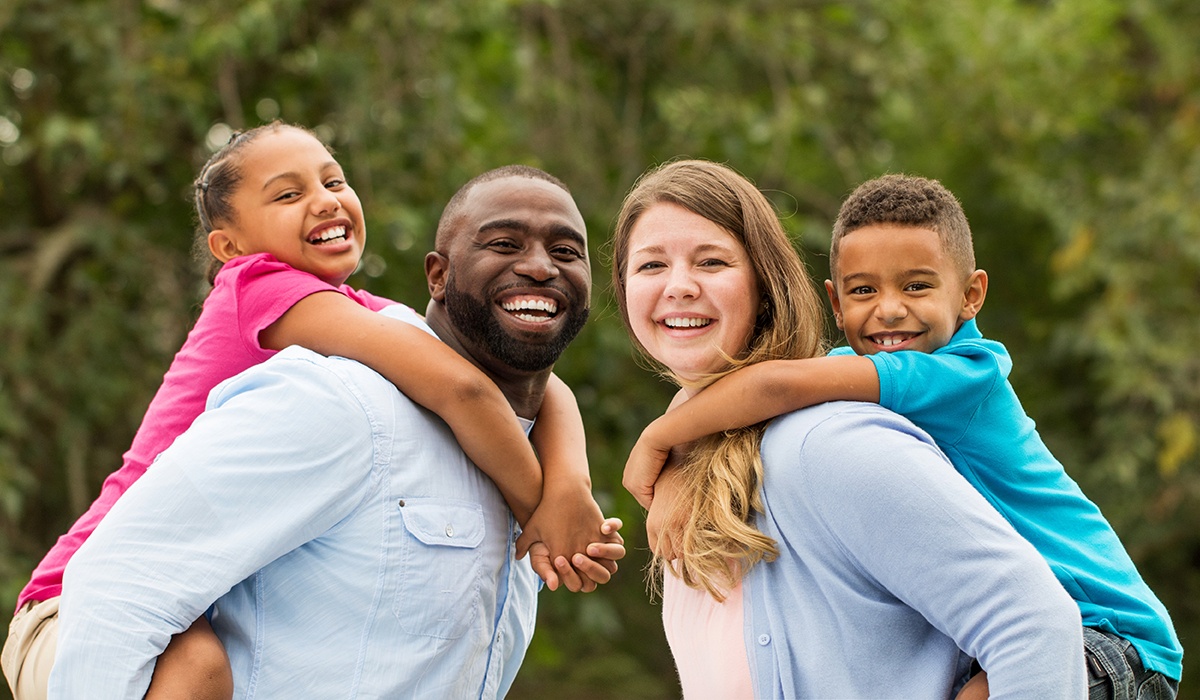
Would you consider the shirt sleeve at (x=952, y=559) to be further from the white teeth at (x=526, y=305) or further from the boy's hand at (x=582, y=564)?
the white teeth at (x=526, y=305)

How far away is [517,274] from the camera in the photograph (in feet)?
7.13

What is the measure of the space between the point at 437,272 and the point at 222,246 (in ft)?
1.64

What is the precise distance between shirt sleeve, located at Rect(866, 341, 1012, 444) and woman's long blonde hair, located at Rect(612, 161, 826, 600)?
0.59ft

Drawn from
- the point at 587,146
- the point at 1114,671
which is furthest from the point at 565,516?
the point at 587,146

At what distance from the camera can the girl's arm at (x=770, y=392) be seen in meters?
1.84

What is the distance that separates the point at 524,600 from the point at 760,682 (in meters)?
0.60

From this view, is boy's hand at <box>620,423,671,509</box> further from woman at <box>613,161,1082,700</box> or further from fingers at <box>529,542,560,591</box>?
fingers at <box>529,542,560,591</box>

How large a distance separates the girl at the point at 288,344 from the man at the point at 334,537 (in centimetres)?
5

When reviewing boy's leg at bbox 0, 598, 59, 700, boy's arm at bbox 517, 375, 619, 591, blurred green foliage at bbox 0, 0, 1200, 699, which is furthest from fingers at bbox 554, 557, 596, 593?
blurred green foliage at bbox 0, 0, 1200, 699

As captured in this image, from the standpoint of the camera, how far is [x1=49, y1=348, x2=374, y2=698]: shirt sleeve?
1744 millimetres

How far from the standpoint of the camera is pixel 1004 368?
1.97 m

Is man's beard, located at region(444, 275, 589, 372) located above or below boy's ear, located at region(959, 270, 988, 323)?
below

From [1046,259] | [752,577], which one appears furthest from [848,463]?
[1046,259]

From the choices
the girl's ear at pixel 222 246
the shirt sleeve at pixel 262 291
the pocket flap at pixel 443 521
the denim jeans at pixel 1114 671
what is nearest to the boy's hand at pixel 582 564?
the pocket flap at pixel 443 521
